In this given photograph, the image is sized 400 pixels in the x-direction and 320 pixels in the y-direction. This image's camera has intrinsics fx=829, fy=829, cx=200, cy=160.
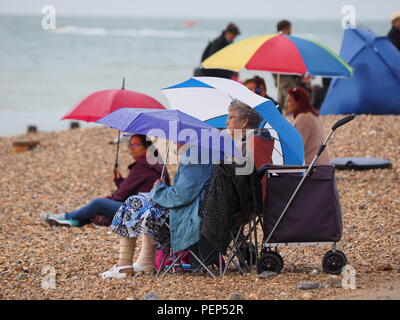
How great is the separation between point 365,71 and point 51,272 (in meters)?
7.91

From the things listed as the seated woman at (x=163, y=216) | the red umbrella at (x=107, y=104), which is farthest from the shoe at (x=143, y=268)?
the red umbrella at (x=107, y=104)

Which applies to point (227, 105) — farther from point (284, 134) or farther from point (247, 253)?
point (247, 253)

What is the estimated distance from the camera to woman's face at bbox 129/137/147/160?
23.5 feet

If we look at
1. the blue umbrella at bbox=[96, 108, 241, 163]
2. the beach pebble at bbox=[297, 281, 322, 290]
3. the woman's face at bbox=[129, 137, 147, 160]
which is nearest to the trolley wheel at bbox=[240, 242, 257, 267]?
the beach pebble at bbox=[297, 281, 322, 290]

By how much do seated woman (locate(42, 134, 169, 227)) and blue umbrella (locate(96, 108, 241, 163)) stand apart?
1444 mm

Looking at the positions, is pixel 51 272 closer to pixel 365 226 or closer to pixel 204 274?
pixel 204 274

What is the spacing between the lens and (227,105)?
6535 millimetres

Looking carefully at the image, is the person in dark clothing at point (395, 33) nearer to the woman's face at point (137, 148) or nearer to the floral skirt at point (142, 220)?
the woman's face at point (137, 148)

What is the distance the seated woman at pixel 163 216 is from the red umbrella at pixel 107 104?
201 cm

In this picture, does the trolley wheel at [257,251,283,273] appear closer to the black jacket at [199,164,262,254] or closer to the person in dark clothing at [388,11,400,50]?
the black jacket at [199,164,262,254]

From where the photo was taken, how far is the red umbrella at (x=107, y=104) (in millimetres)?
7605

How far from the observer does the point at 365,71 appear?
12.8 m

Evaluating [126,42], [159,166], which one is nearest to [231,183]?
[159,166]

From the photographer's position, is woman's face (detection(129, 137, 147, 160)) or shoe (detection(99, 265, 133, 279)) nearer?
shoe (detection(99, 265, 133, 279))
